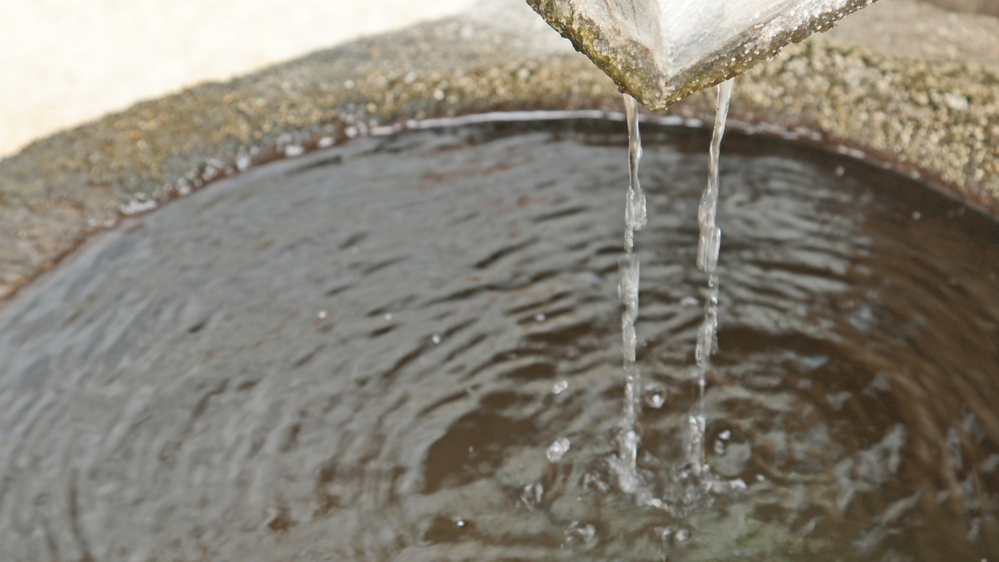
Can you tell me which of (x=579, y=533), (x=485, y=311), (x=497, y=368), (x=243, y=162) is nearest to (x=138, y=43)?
(x=243, y=162)

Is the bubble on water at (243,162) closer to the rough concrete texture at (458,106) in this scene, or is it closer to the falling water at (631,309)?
the rough concrete texture at (458,106)

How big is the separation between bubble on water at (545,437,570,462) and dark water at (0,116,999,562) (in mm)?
29

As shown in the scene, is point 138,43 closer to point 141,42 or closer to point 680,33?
point 141,42

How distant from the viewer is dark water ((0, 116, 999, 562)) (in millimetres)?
2240

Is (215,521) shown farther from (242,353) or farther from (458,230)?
(458,230)

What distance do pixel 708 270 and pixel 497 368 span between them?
2.40 ft

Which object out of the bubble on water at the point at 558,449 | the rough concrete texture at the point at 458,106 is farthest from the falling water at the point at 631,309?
the rough concrete texture at the point at 458,106

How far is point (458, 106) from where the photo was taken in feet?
12.8

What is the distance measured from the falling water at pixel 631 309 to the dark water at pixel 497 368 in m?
0.05

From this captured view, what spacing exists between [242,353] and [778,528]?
1.73 m

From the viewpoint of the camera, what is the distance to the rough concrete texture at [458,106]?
11.1 ft

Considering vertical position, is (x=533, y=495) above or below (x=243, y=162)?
below

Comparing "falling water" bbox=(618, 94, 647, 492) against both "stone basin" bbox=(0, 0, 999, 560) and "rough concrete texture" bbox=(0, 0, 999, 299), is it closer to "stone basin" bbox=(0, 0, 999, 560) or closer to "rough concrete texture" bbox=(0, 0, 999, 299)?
"stone basin" bbox=(0, 0, 999, 560)

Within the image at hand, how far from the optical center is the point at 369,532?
7.30 feet
